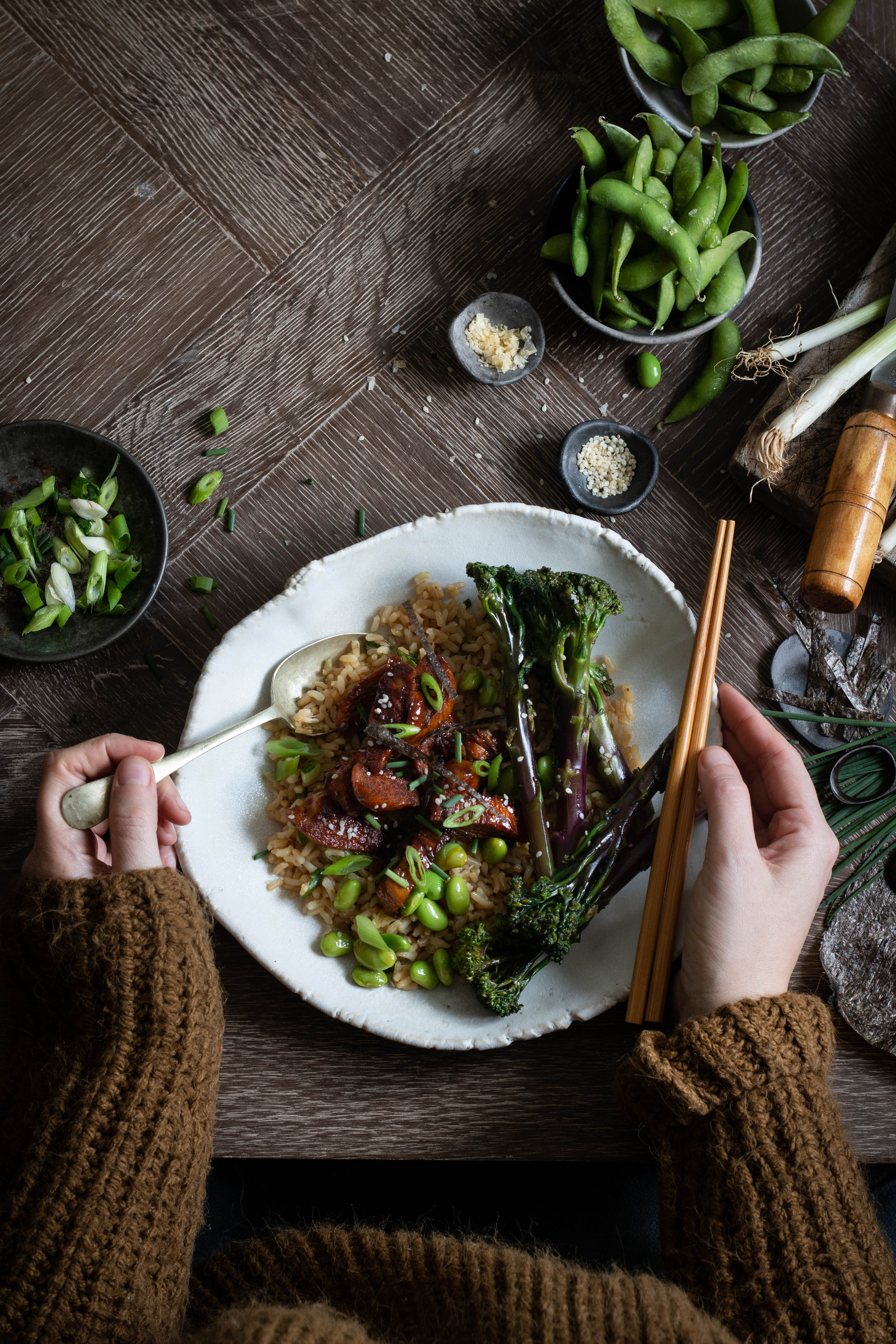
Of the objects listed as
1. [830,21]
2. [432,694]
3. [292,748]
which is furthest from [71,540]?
[830,21]

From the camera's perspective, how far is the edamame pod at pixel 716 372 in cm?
229

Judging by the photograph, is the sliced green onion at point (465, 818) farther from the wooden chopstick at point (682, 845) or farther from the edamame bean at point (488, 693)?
the wooden chopstick at point (682, 845)

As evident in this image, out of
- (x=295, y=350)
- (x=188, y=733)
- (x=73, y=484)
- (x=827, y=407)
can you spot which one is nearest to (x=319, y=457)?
(x=295, y=350)

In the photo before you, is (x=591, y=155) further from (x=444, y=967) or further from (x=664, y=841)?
(x=444, y=967)


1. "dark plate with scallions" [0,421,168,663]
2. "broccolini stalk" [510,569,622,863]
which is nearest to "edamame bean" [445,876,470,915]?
"broccolini stalk" [510,569,622,863]

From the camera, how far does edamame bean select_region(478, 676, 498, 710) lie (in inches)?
83.4

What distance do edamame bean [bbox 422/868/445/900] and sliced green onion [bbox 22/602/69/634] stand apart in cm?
112

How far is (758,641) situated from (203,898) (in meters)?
1.56

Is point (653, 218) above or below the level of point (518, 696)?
above

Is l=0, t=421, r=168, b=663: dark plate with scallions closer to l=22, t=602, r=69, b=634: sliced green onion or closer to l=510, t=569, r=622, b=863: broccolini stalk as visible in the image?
l=22, t=602, r=69, b=634: sliced green onion

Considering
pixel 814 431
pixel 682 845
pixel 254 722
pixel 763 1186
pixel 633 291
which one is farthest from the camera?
pixel 814 431

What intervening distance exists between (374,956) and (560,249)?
1.80 meters

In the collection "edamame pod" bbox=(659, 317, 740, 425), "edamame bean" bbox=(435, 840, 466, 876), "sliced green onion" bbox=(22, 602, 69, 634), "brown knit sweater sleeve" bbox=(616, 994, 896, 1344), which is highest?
"sliced green onion" bbox=(22, 602, 69, 634)

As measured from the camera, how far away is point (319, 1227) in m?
1.91
